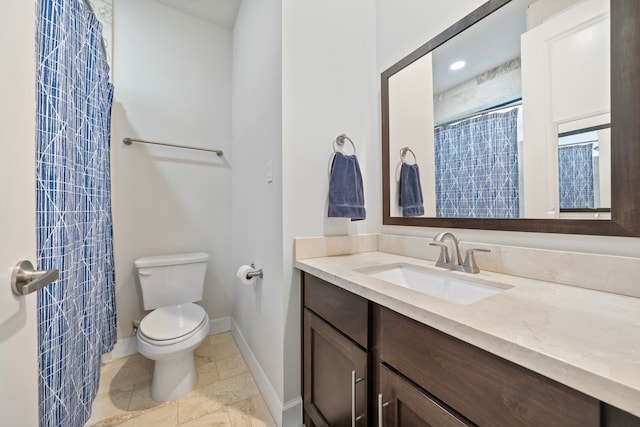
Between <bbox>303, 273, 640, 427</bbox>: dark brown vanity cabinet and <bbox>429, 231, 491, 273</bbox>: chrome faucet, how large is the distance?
0.46 m

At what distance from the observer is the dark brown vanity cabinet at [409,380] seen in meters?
0.42

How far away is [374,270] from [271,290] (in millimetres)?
563

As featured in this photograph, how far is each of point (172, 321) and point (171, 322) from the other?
1 centimetres

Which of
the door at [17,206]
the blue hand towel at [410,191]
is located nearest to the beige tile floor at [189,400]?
the door at [17,206]

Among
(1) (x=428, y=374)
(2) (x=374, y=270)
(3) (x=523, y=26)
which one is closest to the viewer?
(1) (x=428, y=374)

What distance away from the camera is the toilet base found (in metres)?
1.37

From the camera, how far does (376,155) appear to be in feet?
4.99

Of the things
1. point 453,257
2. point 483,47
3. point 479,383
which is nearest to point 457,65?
point 483,47

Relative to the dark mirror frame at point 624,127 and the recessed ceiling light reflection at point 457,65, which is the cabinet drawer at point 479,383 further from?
the recessed ceiling light reflection at point 457,65

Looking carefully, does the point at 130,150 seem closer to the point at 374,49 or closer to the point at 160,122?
the point at 160,122

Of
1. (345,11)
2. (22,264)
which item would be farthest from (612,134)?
(22,264)

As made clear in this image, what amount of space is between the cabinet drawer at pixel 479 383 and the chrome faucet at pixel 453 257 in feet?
1.53

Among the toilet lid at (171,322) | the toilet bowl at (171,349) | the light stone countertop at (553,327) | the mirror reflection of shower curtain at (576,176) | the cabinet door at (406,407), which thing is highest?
the mirror reflection of shower curtain at (576,176)

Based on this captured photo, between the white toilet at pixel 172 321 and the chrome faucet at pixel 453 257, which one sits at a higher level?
the chrome faucet at pixel 453 257
